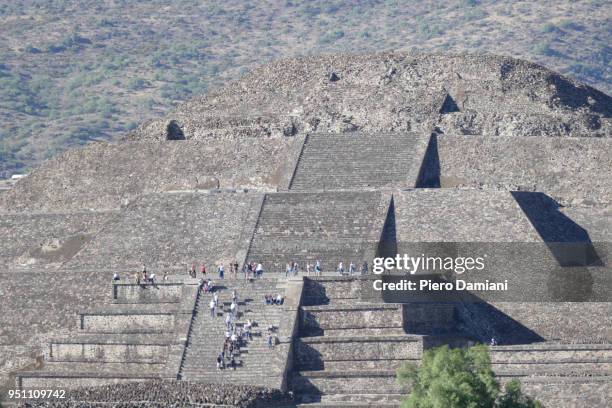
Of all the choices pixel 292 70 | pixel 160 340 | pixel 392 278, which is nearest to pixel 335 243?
pixel 392 278

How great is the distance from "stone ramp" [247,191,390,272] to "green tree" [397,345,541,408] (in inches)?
395

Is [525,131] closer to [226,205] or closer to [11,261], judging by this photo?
[226,205]

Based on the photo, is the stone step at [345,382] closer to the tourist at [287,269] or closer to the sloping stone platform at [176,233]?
the tourist at [287,269]

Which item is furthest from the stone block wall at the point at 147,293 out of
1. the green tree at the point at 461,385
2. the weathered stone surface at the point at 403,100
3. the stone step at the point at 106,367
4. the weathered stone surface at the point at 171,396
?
the weathered stone surface at the point at 403,100

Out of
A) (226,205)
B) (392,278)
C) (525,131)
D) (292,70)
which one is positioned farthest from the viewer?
(292,70)

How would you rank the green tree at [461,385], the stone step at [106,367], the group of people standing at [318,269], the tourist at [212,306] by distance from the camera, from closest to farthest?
1. the green tree at [461,385]
2. the stone step at [106,367]
3. the tourist at [212,306]
4. the group of people standing at [318,269]

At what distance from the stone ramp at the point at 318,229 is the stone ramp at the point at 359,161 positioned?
1572 mm

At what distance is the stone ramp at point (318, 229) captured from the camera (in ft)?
199

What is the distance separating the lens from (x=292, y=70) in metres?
73.1

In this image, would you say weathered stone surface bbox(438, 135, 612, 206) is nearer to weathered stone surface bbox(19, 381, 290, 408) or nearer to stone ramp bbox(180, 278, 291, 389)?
stone ramp bbox(180, 278, 291, 389)

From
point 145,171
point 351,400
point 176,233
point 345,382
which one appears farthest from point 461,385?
point 145,171

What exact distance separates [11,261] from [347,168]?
9.23 meters

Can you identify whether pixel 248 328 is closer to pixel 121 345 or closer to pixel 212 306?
pixel 212 306

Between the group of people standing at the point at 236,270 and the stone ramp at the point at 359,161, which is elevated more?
the group of people standing at the point at 236,270
